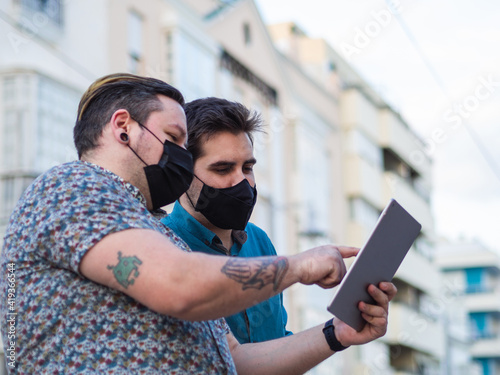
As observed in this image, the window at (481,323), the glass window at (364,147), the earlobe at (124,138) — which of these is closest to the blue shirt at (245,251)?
the earlobe at (124,138)

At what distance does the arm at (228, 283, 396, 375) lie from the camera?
3167 mm

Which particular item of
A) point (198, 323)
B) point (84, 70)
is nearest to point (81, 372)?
point (198, 323)

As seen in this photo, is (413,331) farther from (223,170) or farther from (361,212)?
(223,170)

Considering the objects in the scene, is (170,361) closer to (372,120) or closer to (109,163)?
(109,163)

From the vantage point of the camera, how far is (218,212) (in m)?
3.88

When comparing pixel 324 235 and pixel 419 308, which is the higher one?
pixel 324 235

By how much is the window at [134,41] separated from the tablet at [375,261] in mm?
14591

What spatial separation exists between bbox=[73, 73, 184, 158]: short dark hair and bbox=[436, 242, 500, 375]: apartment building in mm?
53091

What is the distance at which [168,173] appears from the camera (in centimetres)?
281

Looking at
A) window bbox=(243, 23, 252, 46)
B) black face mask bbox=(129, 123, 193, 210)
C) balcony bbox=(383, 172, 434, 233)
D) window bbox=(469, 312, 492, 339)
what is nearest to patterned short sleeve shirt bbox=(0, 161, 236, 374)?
black face mask bbox=(129, 123, 193, 210)

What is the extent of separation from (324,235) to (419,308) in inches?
391

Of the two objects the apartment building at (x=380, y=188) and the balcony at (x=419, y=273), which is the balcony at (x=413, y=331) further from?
the balcony at (x=419, y=273)

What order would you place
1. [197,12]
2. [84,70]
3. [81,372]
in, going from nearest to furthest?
[81,372], [84,70], [197,12]

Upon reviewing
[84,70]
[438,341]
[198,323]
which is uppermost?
[84,70]
